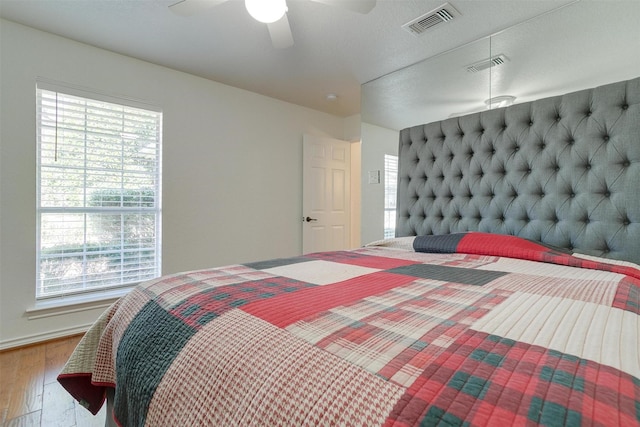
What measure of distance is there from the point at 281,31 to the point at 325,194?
2343mm

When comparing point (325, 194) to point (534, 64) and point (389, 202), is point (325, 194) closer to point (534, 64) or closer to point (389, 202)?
point (389, 202)

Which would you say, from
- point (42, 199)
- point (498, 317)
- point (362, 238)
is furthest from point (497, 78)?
point (42, 199)

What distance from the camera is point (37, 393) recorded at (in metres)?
1.65

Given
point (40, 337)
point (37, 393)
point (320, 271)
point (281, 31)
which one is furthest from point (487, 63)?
point (40, 337)

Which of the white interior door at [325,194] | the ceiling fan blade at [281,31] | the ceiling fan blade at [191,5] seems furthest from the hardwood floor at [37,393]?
the white interior door at [325,194]

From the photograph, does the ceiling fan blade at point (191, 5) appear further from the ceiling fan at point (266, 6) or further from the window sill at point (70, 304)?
the window sill at point (70, 304)

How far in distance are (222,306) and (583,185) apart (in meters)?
1.87

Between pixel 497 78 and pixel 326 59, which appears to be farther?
pixel 326 59

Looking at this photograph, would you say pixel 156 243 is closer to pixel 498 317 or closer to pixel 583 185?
pixel 498 317

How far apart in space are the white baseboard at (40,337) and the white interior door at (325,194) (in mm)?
2302

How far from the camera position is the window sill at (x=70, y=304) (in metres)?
2.27

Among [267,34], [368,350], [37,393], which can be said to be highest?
[267,34]

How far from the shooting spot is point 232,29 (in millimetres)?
2211

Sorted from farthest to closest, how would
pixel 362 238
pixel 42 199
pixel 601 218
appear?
pixel 362 238, pixel 42 199, pixel 601 218
